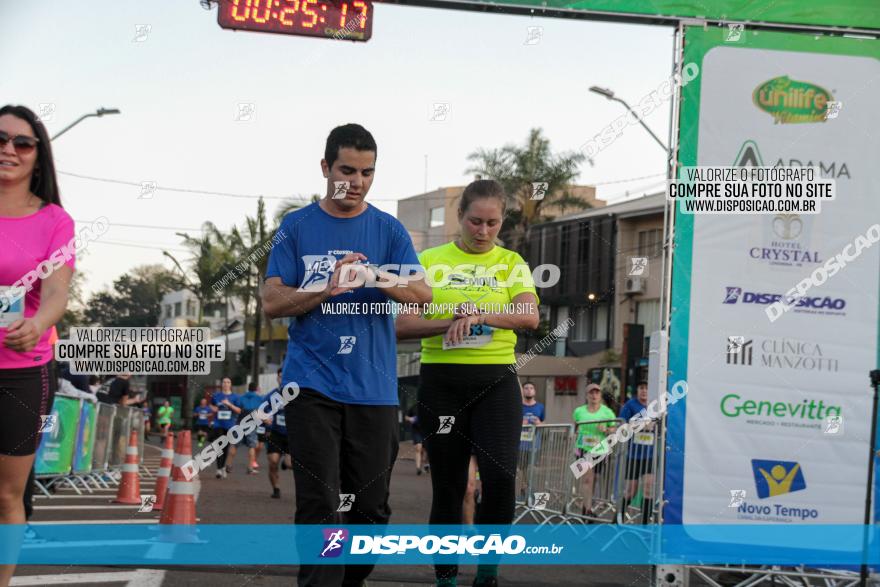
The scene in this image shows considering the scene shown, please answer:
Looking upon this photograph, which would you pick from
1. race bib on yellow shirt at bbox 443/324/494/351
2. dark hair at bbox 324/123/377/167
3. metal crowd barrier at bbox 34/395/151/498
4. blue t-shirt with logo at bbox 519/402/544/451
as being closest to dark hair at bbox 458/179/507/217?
race bib on yellow shirt at bbox 443/324/494/351

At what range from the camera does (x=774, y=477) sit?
7.07 m

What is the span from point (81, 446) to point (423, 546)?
32.0 ft

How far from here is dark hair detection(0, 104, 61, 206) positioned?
4391mm

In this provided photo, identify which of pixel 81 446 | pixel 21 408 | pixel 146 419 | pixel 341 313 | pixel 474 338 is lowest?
pixel 146 419

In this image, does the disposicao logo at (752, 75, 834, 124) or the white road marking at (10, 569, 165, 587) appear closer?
the white road marking at (10, 569, 165, 587)

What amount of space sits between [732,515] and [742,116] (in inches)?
101

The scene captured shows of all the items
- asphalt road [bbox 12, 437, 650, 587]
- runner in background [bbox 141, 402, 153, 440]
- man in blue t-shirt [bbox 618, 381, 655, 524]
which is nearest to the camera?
asphalt road [bbox 12, 437, 650, 587]

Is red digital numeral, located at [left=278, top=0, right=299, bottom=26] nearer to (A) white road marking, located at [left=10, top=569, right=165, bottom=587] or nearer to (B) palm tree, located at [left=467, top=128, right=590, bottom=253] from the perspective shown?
(A) white road marking, located at [left=10, top=569, right=165, bottom=587]

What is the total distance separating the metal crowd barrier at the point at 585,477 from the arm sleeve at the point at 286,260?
659cm

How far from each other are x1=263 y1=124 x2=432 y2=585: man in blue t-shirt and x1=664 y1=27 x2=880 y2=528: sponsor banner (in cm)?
274

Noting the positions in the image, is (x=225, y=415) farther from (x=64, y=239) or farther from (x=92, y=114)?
(x=64, y=239)

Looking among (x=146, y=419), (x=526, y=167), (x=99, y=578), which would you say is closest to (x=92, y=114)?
(x=99, y=578)

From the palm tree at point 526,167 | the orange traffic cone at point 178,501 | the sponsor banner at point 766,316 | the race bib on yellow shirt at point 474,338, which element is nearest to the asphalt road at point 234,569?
the orange traffic cone at point 178,501

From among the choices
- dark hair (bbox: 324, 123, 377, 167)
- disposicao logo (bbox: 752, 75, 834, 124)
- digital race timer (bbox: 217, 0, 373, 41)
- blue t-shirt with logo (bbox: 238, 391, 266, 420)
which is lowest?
blue t-shirt with logo (bbox: 238, 391, 266, 420)
